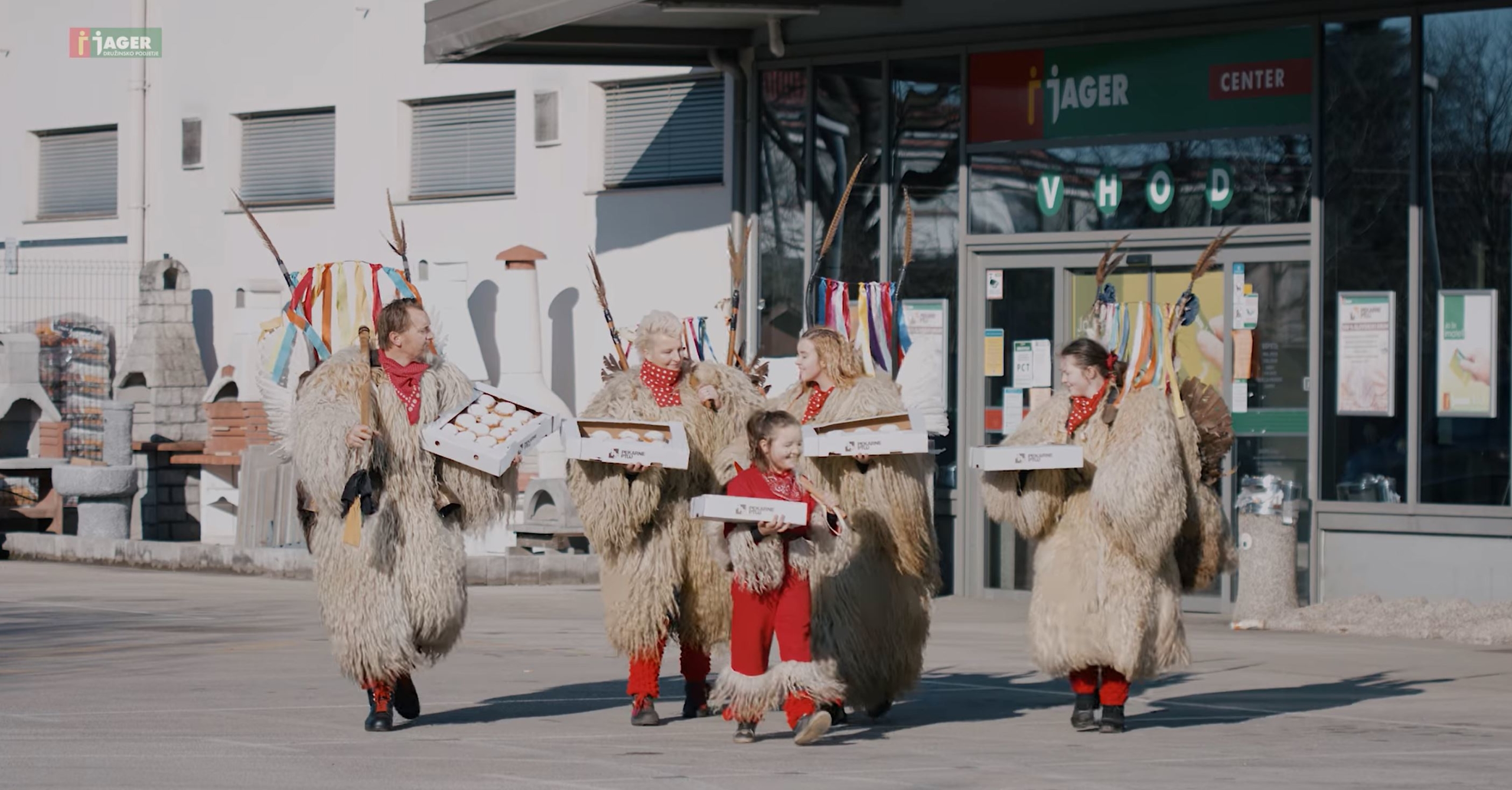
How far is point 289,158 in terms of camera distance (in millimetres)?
20922

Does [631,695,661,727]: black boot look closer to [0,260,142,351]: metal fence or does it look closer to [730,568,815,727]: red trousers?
[730,568,815,727]: red trousers

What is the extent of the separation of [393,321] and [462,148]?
37.1ft

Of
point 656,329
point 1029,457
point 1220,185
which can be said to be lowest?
point 1029,457

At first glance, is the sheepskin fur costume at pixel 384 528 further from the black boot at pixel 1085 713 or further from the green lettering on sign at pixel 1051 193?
the green lettering on sign at pixel 1051 193

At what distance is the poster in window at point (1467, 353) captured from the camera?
13164 mm

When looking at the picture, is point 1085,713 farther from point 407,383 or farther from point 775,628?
point 407,383

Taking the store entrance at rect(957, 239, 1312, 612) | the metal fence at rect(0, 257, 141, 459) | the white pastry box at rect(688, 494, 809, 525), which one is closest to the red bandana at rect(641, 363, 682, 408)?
the white pastry box at rect(688, 494, 809, 525)

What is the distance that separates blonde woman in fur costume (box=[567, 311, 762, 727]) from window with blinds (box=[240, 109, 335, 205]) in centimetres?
1221

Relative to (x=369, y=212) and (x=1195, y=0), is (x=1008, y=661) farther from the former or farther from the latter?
(x=369, y=212)

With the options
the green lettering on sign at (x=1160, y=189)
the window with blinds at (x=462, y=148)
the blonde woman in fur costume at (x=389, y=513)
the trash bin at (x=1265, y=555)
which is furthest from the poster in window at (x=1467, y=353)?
the window with blinds at (x=462, y=148)

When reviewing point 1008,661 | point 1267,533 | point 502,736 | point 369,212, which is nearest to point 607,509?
point 502,736

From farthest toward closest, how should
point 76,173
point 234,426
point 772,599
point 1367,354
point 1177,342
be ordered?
point 76,173 → point 234,426 → point 1367,354 → point 1177,342 → point 772,599

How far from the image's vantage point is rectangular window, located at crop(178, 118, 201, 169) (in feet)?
70.7

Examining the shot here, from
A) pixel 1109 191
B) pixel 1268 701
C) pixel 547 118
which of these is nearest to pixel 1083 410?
pixel 1268 701
